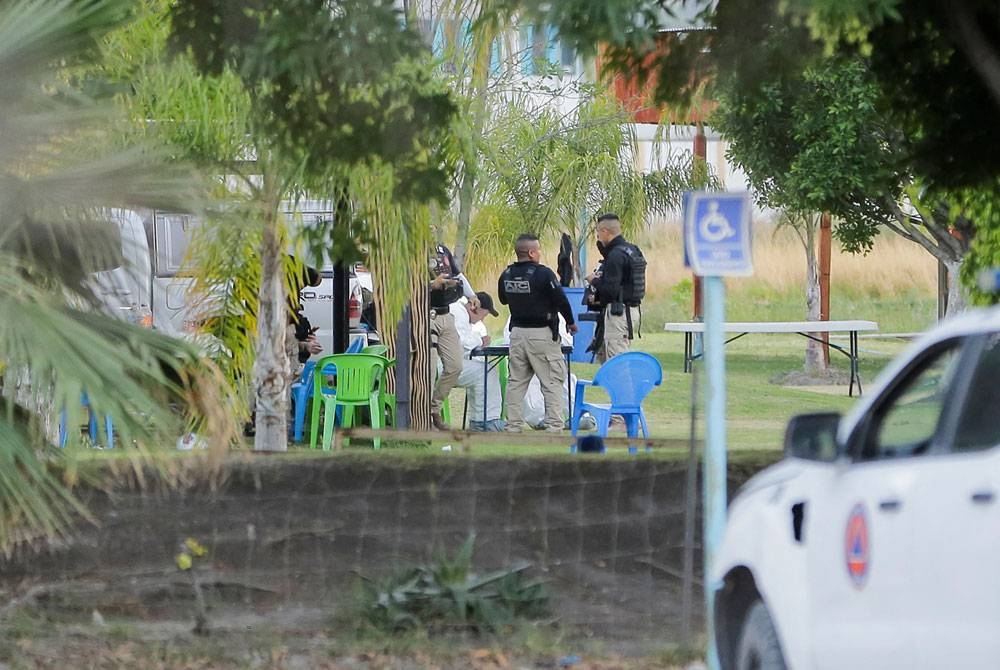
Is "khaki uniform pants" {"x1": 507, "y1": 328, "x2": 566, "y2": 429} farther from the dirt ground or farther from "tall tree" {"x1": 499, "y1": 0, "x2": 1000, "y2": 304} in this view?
the dirt ground

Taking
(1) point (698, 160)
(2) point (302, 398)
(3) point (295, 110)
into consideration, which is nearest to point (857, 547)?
(3) point (295, 110)

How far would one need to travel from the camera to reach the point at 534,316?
42.8 feet

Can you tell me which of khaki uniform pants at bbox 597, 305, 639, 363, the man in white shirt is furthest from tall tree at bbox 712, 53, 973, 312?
the man in white shirt

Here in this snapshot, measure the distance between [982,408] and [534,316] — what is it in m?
9.36

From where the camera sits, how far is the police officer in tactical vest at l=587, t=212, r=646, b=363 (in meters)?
14.4

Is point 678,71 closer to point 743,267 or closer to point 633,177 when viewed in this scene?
point 743,267

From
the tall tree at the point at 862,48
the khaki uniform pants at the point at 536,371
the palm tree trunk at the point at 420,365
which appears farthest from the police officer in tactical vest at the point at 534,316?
the tall tree at the point at 862,48

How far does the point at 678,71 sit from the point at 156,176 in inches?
94.7

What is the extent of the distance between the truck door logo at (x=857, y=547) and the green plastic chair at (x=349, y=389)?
887cm

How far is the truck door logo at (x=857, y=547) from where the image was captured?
396 cm

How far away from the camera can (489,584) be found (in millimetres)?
7402

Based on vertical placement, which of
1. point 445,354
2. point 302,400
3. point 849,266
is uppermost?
point 849,266

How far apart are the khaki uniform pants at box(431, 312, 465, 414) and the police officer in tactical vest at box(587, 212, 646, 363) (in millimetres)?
1553

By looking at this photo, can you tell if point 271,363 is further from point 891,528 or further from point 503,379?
point 891,528
